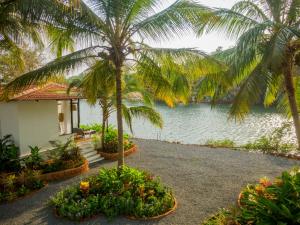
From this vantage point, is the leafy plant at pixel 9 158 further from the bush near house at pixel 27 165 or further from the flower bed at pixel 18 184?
the flower bed at pixel 18 184

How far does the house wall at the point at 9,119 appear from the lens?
10.2 m

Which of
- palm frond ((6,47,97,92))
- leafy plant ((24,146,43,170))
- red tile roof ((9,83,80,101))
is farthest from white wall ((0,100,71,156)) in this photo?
palm frond ((6,47,97,92))

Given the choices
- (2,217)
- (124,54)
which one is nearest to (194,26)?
(124,54)

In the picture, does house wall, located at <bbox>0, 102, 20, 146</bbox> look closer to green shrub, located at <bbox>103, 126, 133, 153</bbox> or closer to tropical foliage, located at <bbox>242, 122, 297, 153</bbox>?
green shrub, located at <bbox>103, 126, 133, 153</bbox>

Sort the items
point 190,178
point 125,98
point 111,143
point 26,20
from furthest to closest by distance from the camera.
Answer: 1. point 111,143
2. point 125,98
3. point 190,178
4. point 26,20

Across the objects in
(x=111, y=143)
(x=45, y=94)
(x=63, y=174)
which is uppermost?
(x=45, y=94)

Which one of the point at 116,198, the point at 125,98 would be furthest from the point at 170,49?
the point at 125,98

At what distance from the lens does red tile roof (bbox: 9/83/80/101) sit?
395 inches

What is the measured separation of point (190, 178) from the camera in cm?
966

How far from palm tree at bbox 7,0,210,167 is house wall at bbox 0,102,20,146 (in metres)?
2.65

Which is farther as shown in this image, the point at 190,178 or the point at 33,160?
the point at 33,160

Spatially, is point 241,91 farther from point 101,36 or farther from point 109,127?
point 109,127

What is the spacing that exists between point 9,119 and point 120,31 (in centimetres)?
563

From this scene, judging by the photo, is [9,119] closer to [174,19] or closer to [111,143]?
[111,143]
